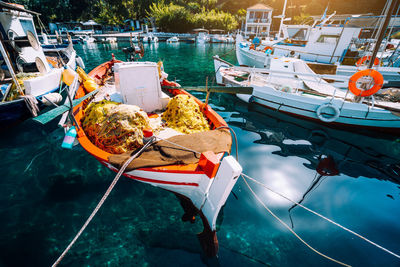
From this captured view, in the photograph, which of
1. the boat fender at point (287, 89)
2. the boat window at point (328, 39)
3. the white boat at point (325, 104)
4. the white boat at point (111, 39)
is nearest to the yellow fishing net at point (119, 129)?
the white boat at point (325, 104)

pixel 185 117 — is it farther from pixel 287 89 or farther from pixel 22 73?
pixel 22 73

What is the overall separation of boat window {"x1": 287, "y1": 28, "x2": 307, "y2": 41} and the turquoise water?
1912cm

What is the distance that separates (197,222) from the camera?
4.63 meters

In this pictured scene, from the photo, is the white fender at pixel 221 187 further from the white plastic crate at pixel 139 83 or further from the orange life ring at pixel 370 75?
the orange life ring at pixel 370 75

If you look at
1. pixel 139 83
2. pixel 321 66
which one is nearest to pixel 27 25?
pixel 139 83

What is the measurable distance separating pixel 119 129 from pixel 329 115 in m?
9.99

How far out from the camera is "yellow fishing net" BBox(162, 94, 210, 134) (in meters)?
5.86

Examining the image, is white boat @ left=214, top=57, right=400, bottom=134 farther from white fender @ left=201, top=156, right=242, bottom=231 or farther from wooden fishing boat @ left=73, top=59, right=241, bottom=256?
white fender @ left=201, top=156, right=242, bottom=231

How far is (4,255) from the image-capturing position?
152 inches

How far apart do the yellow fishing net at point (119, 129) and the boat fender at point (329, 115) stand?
8797 mm

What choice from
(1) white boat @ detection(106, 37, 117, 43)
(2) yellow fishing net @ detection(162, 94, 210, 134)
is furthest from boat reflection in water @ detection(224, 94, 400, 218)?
(1) white boat @ detection(106, 37, 117, 43)

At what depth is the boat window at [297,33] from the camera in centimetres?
2142

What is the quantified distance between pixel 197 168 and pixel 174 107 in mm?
3074

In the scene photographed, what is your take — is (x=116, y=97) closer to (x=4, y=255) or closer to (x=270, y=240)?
(x=4, y=255)
